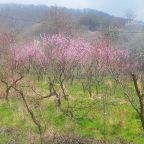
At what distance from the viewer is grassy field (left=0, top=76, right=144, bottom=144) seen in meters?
19.8

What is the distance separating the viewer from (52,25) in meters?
89.3

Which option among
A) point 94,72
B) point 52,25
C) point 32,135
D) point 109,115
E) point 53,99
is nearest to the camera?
point 32,135

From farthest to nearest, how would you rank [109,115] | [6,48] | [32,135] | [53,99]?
[6,48]
[53,99]
[109,115]
[32,135]

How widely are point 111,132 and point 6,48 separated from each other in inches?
1241

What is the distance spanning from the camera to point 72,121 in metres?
22.3

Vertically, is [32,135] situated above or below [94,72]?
above

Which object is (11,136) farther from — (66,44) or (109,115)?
(66,44)

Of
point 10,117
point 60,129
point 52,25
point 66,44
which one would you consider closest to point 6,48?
point 66,44

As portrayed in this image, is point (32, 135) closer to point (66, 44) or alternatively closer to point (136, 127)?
point (136, 127)

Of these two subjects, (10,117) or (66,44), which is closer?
(10,117)

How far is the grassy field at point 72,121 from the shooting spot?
19828 millimetres

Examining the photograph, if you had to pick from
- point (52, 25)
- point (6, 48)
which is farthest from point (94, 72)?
point (52, 25)

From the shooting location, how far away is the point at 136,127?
21094mm

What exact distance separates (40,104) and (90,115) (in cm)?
392
